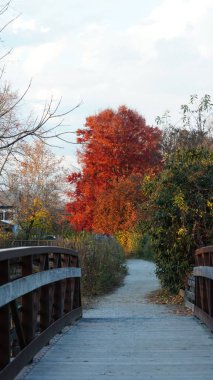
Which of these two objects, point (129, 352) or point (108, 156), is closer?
point (129, 352)

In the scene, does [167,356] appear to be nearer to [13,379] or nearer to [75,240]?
[13,379]

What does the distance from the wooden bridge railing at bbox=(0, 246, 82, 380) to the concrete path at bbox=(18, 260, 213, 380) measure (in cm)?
19

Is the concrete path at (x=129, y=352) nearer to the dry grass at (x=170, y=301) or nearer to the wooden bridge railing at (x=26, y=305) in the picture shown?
the wooden bridge railing at (x=26, y=305)

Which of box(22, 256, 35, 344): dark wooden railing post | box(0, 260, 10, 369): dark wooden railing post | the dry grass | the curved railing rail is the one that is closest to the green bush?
the dry grass

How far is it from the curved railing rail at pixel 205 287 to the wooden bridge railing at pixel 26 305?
188 cm

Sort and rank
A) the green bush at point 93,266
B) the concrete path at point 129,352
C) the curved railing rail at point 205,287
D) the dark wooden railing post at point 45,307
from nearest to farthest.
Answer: the concrete path at point 129,352 → the dark wooden railing post at point 45,307 → the curved railing rail at point 205,287 → the green bush at point 93,266

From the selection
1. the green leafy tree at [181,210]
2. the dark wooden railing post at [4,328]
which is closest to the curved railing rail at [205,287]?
the green leafy tree at [181,210]

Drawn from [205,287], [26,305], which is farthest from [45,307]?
[205,287]

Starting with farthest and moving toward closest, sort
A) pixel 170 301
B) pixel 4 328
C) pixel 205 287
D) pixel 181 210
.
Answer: pixel 170 301, pixel 181 210, pixel 205 287, pixel 4 328

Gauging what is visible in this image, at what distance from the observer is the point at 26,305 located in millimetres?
6215

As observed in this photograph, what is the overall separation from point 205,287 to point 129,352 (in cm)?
294

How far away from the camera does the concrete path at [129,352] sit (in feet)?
18.8

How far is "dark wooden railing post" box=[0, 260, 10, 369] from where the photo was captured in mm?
4996

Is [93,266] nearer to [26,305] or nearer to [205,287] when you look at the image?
[205,287]
